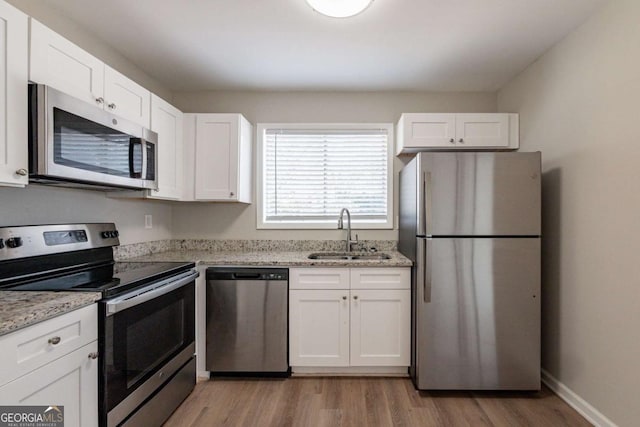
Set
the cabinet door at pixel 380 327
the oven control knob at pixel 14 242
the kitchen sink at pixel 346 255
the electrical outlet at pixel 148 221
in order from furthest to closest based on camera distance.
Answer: the kitchen sink at pixel 346 255
the electrical outlet at pixel 148 221
the cabinet door at pixel 380 327
the oven control knob at pixel 14 242

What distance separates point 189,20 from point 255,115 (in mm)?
1145

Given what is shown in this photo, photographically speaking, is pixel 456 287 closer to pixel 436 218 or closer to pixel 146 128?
pixel 436 218

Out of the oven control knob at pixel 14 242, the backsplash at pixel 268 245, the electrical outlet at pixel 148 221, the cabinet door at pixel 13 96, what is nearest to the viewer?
the cabinet door at pixel 13 96

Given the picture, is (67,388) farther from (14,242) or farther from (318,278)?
(318,278)

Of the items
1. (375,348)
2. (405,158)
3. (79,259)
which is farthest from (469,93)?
(79,259)

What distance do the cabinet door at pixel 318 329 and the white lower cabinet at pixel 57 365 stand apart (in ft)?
4.19

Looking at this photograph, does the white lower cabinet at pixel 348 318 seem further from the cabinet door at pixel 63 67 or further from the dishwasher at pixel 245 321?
the cabinet door at pixel 63 67

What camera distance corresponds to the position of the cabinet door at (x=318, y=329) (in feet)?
7.79

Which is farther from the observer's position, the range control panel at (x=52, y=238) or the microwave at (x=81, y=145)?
the range control panel at (x=52, y=238)

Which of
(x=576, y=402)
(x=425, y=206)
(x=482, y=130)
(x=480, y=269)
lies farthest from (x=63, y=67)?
(x=576, y=402)

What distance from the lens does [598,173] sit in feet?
6.10

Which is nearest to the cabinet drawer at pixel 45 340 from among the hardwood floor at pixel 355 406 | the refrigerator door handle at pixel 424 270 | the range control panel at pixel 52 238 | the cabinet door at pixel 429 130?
the range control panel at pixel 52 238

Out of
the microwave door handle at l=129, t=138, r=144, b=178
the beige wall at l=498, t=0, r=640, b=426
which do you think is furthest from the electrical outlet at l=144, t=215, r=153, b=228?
the beige wall at l=498, t=0, r=640, b=426

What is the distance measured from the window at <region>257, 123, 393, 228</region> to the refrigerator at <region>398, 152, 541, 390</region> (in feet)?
3.05
